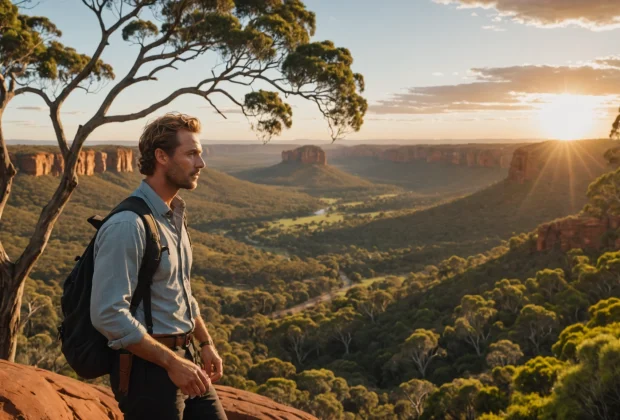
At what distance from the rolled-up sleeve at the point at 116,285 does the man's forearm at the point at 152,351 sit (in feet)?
0.11

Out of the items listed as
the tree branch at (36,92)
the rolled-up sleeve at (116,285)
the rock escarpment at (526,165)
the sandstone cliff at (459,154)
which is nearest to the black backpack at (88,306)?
the rolled-up sleeve at (116,285)

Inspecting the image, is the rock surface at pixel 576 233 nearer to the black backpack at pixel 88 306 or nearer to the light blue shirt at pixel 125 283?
the light blue shirt at pixel 125 283

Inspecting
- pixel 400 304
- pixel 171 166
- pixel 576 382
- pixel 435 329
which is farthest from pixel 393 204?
pixel 171 166

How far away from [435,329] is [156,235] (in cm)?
2776

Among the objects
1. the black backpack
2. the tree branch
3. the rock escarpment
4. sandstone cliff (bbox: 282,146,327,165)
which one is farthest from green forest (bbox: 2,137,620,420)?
sandstone cliff (bbox: 282,146,327,165)

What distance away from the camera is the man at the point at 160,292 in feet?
7.65

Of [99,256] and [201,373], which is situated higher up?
[99,256]

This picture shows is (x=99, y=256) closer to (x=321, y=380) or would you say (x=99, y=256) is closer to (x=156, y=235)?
(x=156, y=235)

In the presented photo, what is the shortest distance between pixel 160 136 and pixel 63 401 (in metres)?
2.26

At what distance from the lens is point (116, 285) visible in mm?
2328

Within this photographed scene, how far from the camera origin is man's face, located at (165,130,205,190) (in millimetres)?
2736

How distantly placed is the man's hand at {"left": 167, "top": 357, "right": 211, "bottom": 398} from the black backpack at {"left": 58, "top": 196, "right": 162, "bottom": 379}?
0.33 metres

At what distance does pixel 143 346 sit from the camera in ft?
7.80

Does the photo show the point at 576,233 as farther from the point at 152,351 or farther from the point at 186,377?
the point at 152,351
